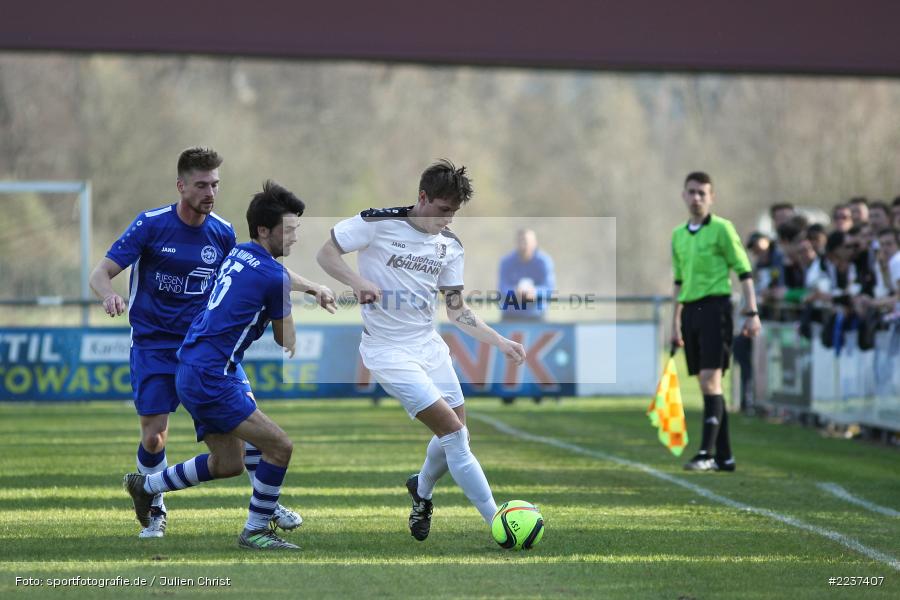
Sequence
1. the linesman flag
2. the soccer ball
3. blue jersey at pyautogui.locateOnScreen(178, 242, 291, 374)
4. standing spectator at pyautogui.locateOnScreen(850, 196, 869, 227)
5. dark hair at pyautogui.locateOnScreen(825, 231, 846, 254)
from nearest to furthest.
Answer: blue jersey at pyautogui.locateOnScreen(178, 242, 291, 374)
the soccer ball
the linesman flag
dark hair at pyautogui.locateOnScreen(825, 231, 846, 254)
standing spectator at pyautogui.locateOnScreen(850, 196, 869, 227)

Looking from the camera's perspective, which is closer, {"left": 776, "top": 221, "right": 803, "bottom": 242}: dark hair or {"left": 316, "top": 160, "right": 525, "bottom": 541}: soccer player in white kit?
{"left": 316, "top": 160, "right": 525, "bottom": 541}: soccer player in white kit

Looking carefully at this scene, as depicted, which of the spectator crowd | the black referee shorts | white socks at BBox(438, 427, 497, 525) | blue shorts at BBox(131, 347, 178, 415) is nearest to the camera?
white socks at BBox(438, 427, 497, 525)

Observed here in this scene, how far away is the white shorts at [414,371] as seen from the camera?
7629 mm

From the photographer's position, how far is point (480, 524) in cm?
869

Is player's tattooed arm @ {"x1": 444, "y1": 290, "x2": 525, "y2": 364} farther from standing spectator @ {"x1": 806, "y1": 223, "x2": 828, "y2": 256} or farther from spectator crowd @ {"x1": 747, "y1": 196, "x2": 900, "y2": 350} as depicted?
standing spectator @ {"x1": 806, "y1": 223, "x2": 828, "y2": 256}

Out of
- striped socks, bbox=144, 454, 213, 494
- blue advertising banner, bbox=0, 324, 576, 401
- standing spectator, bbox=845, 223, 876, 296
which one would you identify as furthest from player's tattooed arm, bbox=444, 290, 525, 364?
blue advertising banner, bbox=0, 324, 576, 401

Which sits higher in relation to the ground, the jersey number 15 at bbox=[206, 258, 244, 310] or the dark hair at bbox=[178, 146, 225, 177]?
the dark hair at bbox=[178, 146, 225, 177]

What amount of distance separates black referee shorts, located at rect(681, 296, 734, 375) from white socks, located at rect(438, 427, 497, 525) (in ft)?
14.3

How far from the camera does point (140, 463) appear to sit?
8.49 m

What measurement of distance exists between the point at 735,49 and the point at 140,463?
9.55m

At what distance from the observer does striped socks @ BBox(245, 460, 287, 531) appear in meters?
7.61

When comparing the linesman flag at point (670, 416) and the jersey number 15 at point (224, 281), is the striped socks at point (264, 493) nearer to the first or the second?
the jersey number 15 at point (224, 281)

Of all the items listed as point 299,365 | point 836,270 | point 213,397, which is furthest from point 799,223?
point 213,397

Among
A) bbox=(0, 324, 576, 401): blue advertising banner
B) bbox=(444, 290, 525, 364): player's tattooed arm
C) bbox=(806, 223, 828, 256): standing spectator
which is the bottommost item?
bbox=(0, 324, 576, 401): blue advertising banner
